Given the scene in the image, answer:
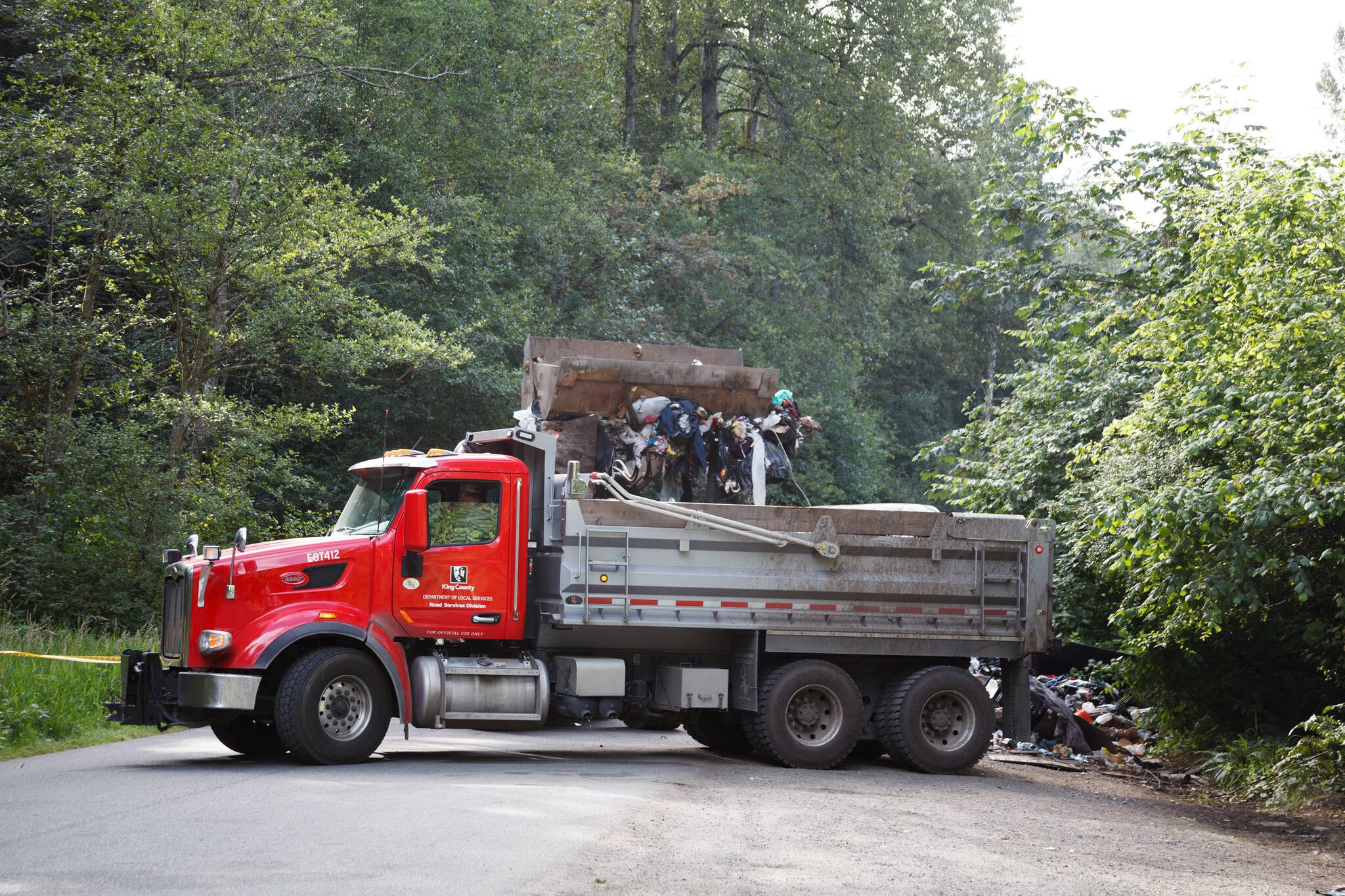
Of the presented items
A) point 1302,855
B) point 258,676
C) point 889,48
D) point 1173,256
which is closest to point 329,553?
point 258,676

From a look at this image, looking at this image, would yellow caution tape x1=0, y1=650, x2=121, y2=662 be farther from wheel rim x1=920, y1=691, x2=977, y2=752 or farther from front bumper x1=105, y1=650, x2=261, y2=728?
wheel rim x1=920, y1=691, x2=977, y2=752

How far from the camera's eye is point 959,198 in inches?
1914

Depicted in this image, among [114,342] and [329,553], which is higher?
[114,342]

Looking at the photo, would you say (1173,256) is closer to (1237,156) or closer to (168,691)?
(1237,156)

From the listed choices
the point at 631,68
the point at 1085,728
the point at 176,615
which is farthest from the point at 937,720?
the point at 631,68

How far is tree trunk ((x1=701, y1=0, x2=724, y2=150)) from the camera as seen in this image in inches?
1560

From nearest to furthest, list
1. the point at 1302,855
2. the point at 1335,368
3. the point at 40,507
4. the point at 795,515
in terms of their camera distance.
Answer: the point at 1302,855
the point at 1335,368
the point at 795,515
the point at 40,507

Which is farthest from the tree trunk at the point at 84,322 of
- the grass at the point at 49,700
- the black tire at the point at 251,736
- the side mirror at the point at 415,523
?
the side mirror at the point at 415,523

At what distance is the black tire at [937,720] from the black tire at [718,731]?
1.30 m

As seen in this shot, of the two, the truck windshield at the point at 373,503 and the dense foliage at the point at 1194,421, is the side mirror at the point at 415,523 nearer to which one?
the truck windshield at the point at 373,503

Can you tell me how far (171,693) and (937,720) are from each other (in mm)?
6486

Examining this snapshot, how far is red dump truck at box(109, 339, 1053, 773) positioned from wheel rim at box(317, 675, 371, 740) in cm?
2

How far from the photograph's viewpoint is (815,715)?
11859 mm

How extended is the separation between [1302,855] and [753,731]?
455 cm
